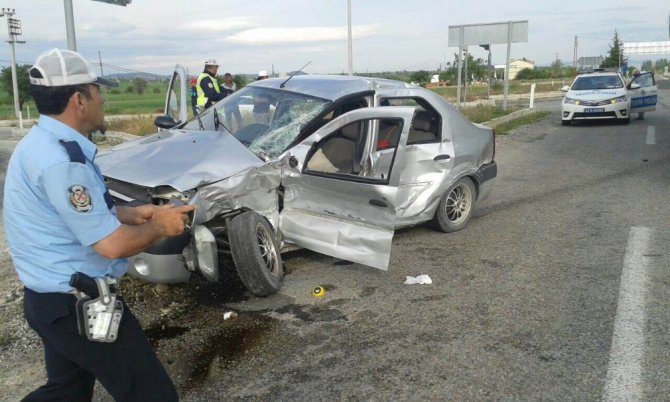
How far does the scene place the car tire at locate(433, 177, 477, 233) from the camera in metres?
5.91

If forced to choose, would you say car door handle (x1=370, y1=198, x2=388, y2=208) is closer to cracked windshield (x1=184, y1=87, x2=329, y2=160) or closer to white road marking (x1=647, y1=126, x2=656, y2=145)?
cracked windshield (x1=184, y1=87, x2=329, y2=160)

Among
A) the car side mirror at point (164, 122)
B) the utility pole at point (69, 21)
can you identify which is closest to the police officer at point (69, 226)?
the car side mirror at point (164, 122)

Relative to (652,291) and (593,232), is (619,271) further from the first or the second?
(593,232)

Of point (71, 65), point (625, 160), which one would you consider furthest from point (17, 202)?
point (625, 160)

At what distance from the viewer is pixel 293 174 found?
15.4 feet

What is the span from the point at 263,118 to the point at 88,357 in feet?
11.7

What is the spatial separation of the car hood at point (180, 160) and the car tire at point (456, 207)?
2.21 m

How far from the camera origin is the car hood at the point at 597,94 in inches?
639

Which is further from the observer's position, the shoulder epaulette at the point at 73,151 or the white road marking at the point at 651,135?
the white road marking at the point at 651,135

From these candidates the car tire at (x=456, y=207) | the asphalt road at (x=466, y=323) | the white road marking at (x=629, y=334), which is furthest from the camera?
the car tire at (x=456, y=207)

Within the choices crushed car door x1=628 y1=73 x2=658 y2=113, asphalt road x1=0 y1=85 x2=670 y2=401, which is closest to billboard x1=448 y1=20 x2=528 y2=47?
crushed car door x1=628 y1=73 x2=658 y2=113

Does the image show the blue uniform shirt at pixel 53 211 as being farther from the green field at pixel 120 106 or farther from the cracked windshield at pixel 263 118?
the green field at pixel 120 106

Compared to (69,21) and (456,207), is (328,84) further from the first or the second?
(69,21)

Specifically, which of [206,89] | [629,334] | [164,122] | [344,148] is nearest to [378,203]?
[344,148]
